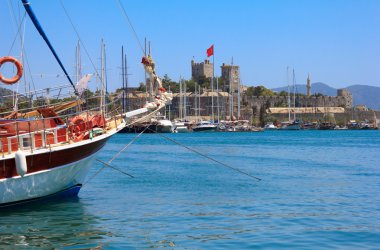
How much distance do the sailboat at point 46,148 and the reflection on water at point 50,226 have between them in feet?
1.00

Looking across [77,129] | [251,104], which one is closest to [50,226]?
[77,129]

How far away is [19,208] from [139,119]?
14.8 ft

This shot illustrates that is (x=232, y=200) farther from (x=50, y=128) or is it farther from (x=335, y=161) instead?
(x=335, y=161)

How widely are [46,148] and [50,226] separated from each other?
2119 mm

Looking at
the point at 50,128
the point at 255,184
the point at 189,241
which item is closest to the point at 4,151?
the point at 50,128

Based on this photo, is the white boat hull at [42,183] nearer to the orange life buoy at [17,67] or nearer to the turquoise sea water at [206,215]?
the turquoise sea water at [206,215]

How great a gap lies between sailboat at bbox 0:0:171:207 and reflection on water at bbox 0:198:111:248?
0.31 meters

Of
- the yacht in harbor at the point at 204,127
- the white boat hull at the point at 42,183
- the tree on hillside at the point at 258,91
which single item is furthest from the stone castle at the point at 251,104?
the white boat hull at the point at 42,183

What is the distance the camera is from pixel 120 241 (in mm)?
11445

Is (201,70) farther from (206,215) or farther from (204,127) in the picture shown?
(206,215)

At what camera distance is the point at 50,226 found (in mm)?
12977

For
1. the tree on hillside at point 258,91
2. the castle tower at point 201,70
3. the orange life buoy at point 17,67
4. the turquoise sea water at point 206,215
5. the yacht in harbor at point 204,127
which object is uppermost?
the castle tower at point 201,70

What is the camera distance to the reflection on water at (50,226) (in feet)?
37.7

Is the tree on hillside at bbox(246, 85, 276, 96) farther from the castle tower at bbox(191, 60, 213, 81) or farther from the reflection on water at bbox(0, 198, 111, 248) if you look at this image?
the reflection on water at bbox(0, 198, 111, 248)
